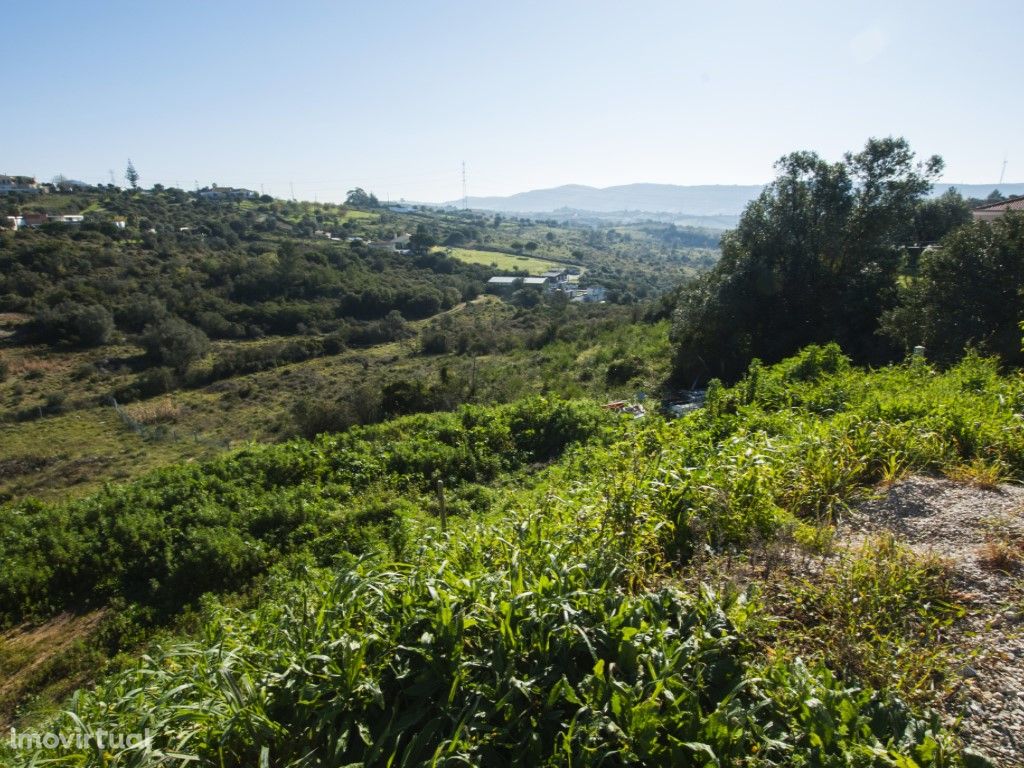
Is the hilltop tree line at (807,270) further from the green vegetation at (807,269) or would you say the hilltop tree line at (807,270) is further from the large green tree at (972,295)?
the large green tree at (972,295)

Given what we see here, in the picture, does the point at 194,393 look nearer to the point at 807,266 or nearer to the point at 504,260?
the point at 807,266

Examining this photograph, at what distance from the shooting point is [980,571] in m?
2.70

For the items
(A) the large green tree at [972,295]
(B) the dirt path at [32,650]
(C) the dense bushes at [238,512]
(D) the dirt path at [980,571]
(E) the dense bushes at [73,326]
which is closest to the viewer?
(D) the dirt path at [980,571]

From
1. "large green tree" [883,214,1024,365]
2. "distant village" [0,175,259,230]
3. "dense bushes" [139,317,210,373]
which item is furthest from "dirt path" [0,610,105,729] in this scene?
"distant village" [0,175,259,230]

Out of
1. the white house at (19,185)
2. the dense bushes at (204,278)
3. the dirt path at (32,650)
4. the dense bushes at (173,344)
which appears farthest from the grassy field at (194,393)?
the white house at (19,185)

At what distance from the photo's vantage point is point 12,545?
688cm

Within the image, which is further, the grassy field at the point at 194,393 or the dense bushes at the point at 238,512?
the grassy field at the point at 194,393

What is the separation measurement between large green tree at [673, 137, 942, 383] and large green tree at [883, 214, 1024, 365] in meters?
3.31

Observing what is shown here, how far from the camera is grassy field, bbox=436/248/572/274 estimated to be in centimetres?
7369

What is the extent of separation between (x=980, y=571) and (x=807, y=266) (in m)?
14.9

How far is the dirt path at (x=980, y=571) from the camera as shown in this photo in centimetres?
192

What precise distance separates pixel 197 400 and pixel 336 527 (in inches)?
1129

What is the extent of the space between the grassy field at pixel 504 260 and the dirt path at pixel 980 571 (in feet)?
230

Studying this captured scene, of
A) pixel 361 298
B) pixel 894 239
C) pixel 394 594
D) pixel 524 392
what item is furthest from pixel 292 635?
pixel 361 298
